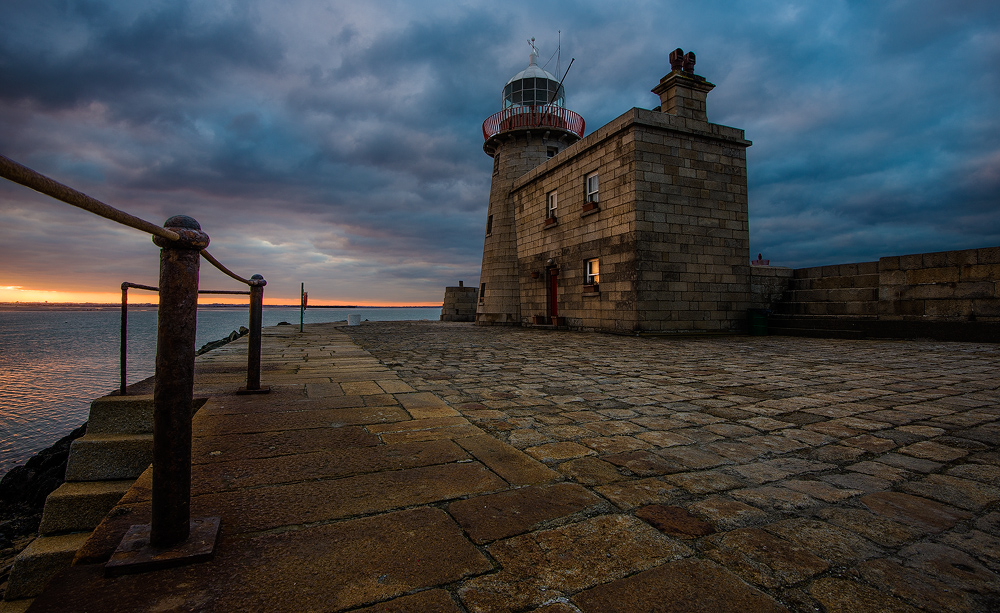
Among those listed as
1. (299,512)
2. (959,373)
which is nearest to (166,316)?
(299,512)

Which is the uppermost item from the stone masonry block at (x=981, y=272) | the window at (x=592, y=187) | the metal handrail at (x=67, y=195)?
the window at (x=592, y=187)

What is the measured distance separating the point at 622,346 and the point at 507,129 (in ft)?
40.2

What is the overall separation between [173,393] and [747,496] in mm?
2378

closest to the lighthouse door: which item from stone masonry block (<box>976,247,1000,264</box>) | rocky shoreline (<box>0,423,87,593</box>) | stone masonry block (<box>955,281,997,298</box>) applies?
stone masonry block (<box>955,281,997,298</box>)

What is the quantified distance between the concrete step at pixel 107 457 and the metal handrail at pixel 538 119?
55.4 feet

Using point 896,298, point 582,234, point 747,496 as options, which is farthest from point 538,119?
point 747,496

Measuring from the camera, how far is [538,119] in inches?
688

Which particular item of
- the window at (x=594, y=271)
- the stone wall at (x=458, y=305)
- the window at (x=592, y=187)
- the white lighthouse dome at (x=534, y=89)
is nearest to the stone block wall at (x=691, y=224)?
the window at (x=594, y=271)

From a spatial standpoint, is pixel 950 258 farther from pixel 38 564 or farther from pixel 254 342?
pixel 38 564

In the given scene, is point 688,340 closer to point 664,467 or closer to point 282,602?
point 664,467

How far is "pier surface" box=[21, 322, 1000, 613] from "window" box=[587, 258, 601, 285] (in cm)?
854

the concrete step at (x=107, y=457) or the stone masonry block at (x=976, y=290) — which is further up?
the stone masonry block at (x=976, y=290)

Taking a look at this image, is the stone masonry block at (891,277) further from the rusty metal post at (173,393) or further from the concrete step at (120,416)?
the concrete step at (120,416)

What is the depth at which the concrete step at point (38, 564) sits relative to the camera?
7.20 ft
